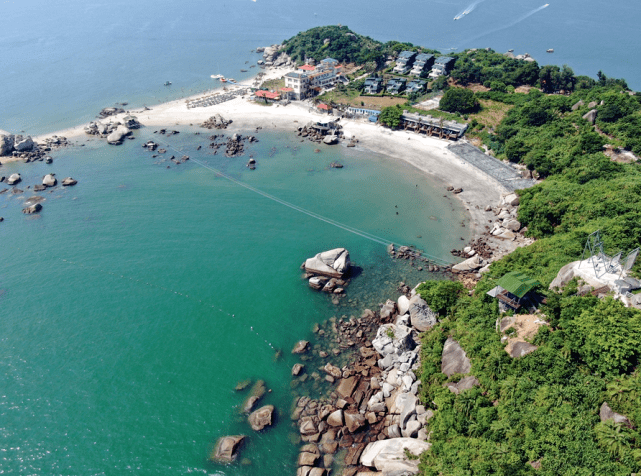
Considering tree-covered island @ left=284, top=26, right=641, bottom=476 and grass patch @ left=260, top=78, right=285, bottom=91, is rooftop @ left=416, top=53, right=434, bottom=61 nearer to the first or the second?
tree-covered island @ left=284, top=26, right=641, bottom=476

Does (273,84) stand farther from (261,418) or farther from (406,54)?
(261,418)

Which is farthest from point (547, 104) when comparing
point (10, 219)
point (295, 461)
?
point (10, 219)

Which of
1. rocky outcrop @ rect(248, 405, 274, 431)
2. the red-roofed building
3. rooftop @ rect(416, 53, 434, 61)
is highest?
rooftop @ rect(416, 53, 434, 61)

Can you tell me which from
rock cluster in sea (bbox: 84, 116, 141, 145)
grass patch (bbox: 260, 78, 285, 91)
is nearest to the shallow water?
rock cluster in sea (bbox: 84, 116, 141, 145)

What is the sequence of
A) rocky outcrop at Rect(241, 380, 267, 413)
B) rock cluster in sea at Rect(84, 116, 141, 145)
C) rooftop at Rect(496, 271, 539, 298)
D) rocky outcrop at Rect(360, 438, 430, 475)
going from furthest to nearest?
rock cluster in sea at Rect(84, 116, 141, 145), rocky outcrop at Rect(241, 380, 267, 413), rooftop at Rect(496, 271, 539, 298), rocky outcrop at Rect(360, 438, 430, 475)

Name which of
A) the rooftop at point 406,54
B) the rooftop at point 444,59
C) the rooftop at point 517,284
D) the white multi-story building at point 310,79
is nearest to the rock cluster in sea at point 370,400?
the rooftop at point 517,284

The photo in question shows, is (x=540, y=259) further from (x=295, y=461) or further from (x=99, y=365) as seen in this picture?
(x=99, y=365)

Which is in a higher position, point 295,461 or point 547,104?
point 547,104
